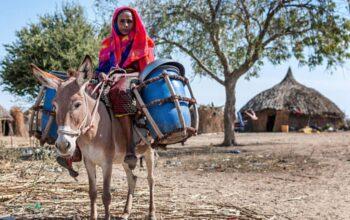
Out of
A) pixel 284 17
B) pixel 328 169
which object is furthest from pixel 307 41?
pixel 328 169

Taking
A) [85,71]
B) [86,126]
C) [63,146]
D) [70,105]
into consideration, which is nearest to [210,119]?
[86,126]

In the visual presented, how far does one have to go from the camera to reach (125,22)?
17.4 ft

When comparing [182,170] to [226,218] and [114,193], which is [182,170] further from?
[226,218]

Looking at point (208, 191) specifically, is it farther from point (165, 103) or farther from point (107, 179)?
point (165, 103)

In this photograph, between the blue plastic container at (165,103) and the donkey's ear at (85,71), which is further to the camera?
the blue plastic container at (165,103)

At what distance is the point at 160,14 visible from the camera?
669 inches

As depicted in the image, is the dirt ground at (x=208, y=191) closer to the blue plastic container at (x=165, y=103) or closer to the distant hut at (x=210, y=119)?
the blue plastic container at (x=165, y=103)

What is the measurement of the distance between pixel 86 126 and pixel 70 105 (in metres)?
0.34

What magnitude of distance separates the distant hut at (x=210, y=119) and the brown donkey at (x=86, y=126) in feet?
97.0

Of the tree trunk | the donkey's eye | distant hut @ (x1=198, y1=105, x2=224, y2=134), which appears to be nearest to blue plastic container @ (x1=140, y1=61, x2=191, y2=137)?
the donkey's eye

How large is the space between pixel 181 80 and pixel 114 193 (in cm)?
328

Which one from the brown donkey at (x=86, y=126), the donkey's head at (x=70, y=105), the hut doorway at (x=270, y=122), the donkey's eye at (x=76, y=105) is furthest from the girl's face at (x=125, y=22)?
the hut doorway at (x=270, y=122)

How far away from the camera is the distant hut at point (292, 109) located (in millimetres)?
37969

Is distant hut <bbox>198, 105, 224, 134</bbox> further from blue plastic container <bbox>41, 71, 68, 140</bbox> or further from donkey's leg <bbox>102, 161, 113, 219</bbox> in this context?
donkey's leg <bbox>102, 161, 113, 219</bbox>
